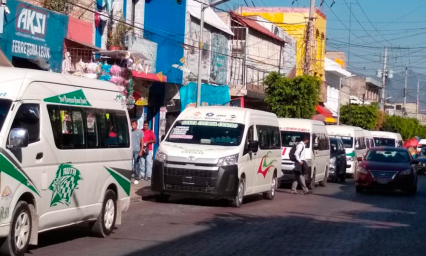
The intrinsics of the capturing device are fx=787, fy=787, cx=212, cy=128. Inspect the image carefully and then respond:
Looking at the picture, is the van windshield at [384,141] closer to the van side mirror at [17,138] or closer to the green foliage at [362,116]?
the green foliage at [362,116]

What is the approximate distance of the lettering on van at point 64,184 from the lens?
10945mm

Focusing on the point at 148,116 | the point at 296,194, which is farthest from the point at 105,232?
the point at 148,116

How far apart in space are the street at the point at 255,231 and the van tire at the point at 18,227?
33.4 inches

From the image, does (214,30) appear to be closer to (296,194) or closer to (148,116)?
(148,116)

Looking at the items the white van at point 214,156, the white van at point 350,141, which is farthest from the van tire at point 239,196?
the white van at point 350,141

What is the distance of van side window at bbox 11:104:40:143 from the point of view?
10125 millimetres

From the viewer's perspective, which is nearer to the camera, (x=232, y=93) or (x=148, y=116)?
(x=148, y=116)

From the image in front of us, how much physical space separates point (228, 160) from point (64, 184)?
7545mm

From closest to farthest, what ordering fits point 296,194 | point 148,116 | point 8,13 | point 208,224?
point 208,224 < point 8,13 < point 296,194 < point 148,116

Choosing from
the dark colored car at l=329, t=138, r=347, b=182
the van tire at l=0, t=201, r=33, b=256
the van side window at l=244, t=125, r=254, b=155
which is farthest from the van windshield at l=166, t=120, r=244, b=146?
the dark colored car at l=329, t=138, r=347, b=182

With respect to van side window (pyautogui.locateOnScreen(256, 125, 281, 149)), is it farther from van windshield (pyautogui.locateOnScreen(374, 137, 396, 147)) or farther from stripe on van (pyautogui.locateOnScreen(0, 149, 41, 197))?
van windshield (pyautogui.locateOnScreen(374, 137, 396, 147))

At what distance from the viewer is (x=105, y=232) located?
1287cm

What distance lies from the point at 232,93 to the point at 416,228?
21795 mm

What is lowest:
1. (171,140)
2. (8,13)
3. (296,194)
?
(296,194)
